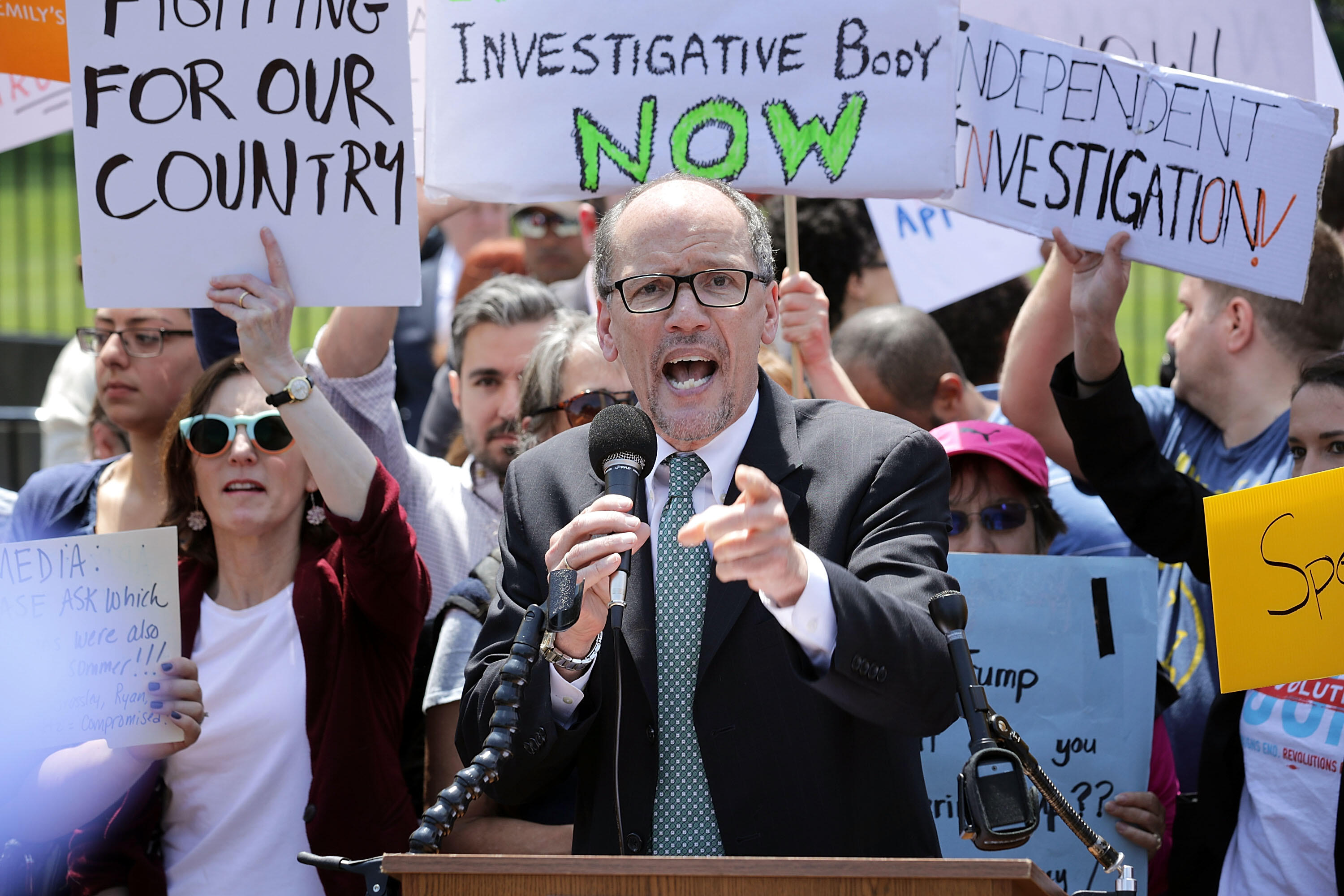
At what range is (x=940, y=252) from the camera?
17.6 ft

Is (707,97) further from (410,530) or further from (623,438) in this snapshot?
(623,438)

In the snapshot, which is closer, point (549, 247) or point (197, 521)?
point (197, 521)

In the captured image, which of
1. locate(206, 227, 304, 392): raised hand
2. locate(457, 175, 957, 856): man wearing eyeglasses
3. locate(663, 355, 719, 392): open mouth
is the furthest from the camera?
locate(206, 227, 304, 392): raised hand

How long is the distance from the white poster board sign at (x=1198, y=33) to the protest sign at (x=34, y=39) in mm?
2833

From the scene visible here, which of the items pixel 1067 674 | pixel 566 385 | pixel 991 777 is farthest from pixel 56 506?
pixel 991 777

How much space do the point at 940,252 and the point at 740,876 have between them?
3.66m

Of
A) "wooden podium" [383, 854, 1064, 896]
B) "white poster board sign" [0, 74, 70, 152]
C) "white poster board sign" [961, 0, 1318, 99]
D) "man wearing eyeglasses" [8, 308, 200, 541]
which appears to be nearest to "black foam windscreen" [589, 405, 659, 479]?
"wooden podium" [383, 854, 1064, 896]

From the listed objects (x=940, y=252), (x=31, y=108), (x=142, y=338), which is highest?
(x=31, y=108)

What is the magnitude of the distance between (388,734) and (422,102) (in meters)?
2.16

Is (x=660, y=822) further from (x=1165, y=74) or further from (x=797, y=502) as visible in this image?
(x=1165, y=74)

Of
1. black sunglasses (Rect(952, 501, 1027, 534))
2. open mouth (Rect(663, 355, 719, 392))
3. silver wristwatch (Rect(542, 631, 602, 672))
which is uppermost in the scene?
open mouth (Rect(663, 355, 719, 392))

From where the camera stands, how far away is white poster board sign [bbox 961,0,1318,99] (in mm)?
4559

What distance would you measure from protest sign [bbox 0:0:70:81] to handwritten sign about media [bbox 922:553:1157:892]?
3.02 meters

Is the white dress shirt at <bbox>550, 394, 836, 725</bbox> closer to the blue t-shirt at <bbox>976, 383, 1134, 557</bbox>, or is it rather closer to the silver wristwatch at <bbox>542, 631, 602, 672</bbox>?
the silver wristwatch at <bbox>542, 631, 602, 672</bbox>
